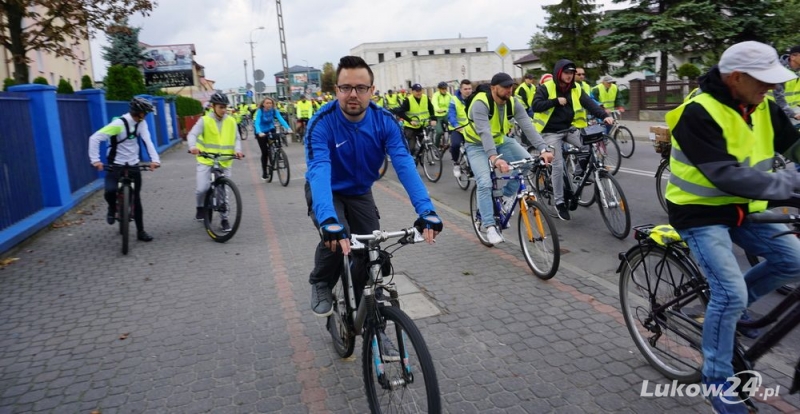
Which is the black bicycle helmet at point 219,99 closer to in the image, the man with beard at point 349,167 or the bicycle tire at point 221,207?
the bicycle tire at point 221,207

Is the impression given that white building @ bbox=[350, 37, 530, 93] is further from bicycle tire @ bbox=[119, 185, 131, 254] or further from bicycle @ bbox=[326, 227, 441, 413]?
bicycle @ bbox=[326, 227, 441, 413]

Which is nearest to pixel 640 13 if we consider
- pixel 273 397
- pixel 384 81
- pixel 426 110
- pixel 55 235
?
pixel 426 110

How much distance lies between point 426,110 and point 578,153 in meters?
7.32

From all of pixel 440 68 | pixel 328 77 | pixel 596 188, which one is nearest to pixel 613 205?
pixel 596 188

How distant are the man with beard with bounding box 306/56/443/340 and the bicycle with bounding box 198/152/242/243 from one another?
416 centimetres

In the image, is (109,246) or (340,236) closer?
(340,236)

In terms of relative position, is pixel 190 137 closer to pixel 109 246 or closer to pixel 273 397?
pixel 109 246

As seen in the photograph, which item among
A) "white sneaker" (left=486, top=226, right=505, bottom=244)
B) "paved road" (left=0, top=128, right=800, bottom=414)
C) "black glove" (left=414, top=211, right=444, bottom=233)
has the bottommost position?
"paved road" (left=0, top=128, right=800, bottom=414)

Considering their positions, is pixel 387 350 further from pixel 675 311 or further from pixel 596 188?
pixel 596 188

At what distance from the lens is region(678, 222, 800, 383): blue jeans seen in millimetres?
2967

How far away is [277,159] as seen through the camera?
13.1 m

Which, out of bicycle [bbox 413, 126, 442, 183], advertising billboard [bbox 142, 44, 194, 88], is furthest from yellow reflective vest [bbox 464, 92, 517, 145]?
advertising billboard [bbox 142, 44, 194, 88]

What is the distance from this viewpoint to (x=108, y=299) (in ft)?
18.8

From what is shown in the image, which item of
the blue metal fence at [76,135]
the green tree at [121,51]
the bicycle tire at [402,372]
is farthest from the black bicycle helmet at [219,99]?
the green tree at [121,51]
